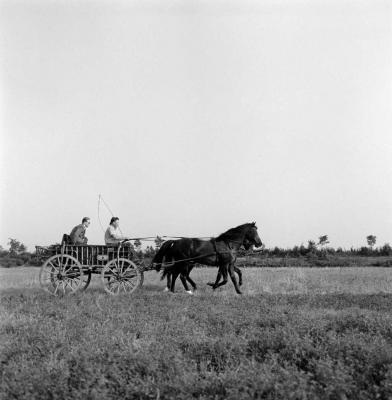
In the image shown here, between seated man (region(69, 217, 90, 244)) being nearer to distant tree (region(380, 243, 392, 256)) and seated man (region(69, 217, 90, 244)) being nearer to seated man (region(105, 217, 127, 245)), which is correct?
seated man (region(105, 217, 127, 245))

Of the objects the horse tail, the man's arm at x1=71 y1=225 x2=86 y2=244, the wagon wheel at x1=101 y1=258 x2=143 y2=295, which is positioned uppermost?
the man's arm at x1=71 y1=225 x2=86 y2=244

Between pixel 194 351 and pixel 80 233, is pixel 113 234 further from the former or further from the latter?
pixel 194 351

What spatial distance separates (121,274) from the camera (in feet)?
42.4

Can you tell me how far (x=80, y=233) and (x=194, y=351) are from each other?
7472 millimetres

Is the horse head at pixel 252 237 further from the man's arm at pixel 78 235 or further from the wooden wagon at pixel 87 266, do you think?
the man's arm at pixel 78 235

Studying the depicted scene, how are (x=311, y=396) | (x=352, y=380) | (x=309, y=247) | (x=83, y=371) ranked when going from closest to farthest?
(x=311, y=396) → (x=352, y=380) → (x=83, y=371) → (x=309, y=247)

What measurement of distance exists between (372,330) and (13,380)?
5.48 meters

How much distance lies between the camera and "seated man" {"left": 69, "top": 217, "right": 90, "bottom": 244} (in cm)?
1309

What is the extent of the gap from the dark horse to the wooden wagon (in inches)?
36.0

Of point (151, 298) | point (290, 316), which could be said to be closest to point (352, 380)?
point (290, 316)

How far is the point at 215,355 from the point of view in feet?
20.9

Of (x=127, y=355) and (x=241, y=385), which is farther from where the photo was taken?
(x=127, y=355)

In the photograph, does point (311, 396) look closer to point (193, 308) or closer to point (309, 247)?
point (193, 308)

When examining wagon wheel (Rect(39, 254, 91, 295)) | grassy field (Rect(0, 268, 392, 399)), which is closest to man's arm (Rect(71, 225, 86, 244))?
wagon wheel (Rect(39, 254, 91, 295))
